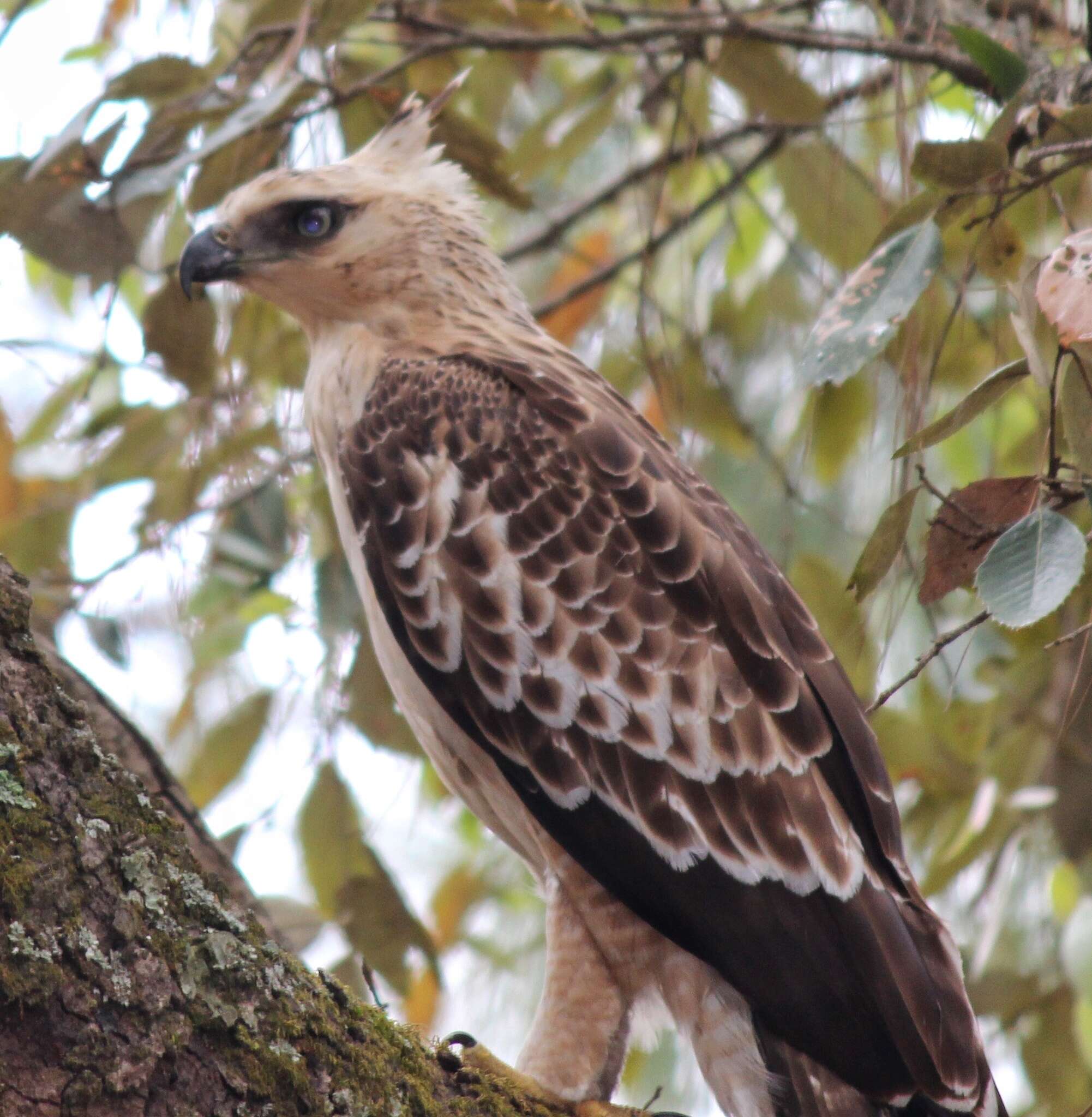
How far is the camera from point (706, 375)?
4609mm

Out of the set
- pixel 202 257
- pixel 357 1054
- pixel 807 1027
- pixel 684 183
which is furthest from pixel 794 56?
pixel 357 1054

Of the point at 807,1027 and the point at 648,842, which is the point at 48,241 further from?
the point at 807,1027

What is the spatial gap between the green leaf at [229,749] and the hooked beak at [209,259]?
118cm

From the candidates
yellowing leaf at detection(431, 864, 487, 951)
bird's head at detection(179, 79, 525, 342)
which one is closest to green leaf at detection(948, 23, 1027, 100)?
bird's head at detection(179, 79, 525, 342)

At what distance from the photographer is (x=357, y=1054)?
212cm

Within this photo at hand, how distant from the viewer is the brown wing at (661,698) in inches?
111

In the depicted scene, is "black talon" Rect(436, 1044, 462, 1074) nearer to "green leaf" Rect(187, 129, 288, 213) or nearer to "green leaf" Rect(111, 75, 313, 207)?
"green leaf" Rect(111, 75, 313, 207)

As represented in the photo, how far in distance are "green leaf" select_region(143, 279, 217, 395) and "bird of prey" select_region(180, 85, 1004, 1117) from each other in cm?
43

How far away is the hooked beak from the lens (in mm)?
3732

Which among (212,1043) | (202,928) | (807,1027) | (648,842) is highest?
(202,928)

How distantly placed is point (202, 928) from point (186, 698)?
2522 mm

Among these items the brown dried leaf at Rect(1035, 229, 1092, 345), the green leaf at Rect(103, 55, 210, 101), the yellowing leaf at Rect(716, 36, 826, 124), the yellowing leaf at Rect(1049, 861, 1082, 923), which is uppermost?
the green leaf at Rect(103, 55, 210, 101)

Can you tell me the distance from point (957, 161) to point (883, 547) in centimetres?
66

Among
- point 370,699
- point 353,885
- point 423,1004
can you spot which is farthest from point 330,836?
point 423,1004
